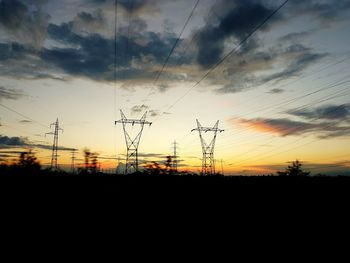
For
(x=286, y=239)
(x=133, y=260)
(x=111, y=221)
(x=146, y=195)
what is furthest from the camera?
(x=146, y=195)

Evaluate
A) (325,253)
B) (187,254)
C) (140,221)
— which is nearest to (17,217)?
(140,221)

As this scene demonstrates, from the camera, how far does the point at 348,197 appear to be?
19500 mm

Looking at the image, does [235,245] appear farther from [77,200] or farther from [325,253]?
[77,200]

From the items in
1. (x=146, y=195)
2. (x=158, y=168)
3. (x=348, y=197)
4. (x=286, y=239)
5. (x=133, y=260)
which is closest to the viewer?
(x=133, y=260)

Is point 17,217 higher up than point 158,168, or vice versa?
point 158,168

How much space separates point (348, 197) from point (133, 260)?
1747 centimetres

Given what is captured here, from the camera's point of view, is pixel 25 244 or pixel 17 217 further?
pixel 17 217

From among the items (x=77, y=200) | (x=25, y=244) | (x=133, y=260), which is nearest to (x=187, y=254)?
(x=133, y=260)

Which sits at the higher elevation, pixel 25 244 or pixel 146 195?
pixel 146 195

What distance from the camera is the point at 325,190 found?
21969 millimetres

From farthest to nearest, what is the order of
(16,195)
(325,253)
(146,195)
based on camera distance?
(146,195), (16,195), (325,253)

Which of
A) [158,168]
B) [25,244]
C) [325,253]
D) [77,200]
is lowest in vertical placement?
[325,253]

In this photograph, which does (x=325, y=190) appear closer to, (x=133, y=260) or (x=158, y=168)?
(x=158, y=168)

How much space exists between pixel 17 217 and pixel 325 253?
1108 centimetres
